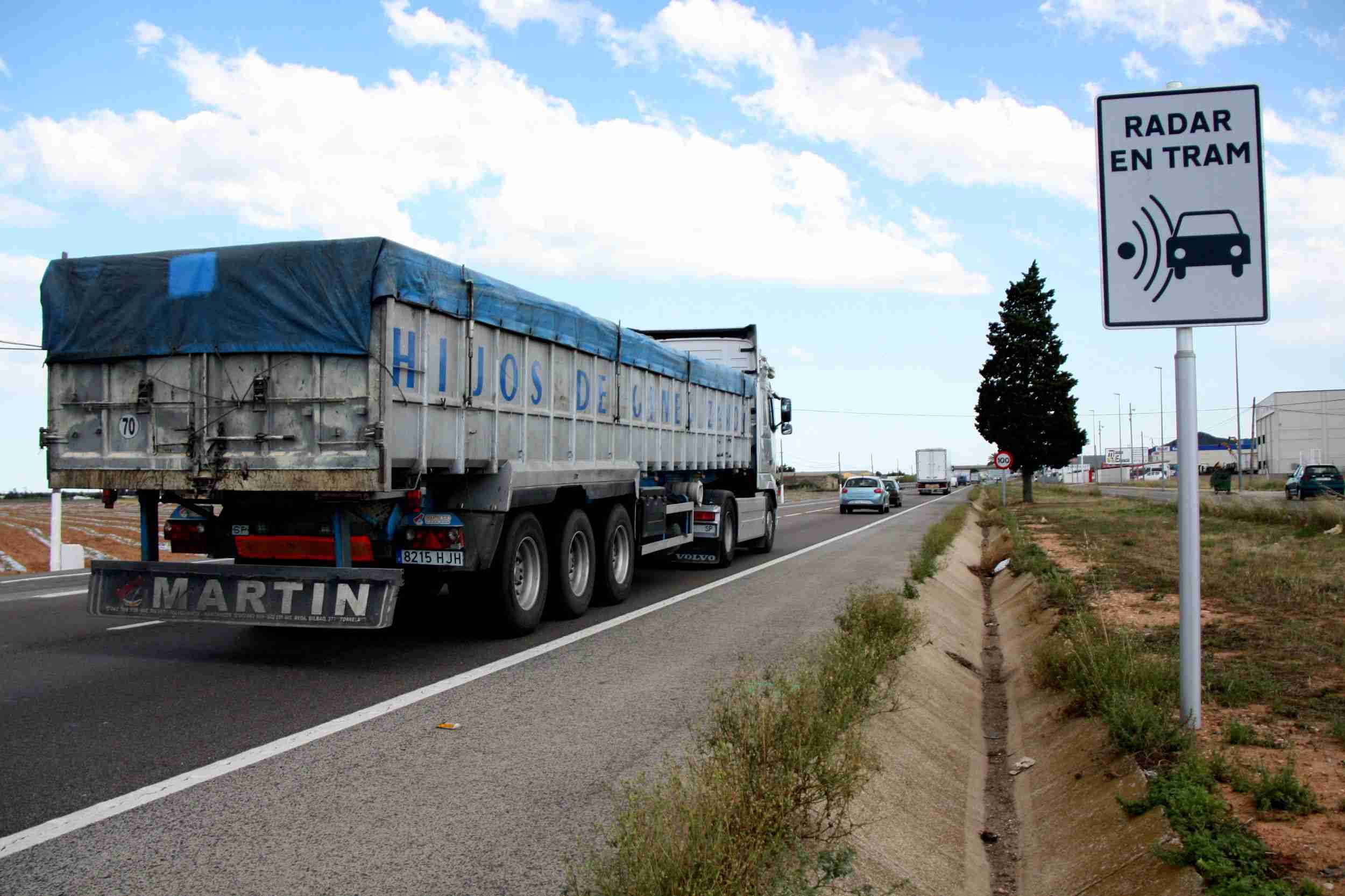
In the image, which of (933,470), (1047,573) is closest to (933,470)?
(933,470)

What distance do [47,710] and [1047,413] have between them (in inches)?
1785

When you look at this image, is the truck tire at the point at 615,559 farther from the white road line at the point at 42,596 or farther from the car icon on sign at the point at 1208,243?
the car icon on sign at the point at 1208,243

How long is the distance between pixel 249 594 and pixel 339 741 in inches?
96.9

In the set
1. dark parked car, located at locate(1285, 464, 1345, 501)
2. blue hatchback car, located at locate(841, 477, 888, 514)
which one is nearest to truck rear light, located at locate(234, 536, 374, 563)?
blue hatchback car, located at locate(841, 477, 888, 514)

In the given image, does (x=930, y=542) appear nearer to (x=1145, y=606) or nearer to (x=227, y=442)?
(x=1145, y=606)

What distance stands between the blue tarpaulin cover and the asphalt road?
8.45ft

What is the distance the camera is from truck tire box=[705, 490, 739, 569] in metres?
16.2

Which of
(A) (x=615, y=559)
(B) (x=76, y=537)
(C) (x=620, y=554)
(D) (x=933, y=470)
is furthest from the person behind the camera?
(D) (x=933, y=470)

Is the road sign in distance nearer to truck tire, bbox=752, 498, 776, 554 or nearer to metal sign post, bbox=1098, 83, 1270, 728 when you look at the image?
metal sign post, bbox=1098, 83, 1270, 728

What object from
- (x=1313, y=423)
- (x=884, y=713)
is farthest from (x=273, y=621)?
(x=1313, y=423)

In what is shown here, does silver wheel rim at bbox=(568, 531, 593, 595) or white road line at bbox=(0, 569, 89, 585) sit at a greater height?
silver wheel rim at bbox=(568, 531, 593, 595)

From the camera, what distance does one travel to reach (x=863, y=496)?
4322 centimetres

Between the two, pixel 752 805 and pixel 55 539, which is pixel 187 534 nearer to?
pixel 752 805

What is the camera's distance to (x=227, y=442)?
7.84 m
